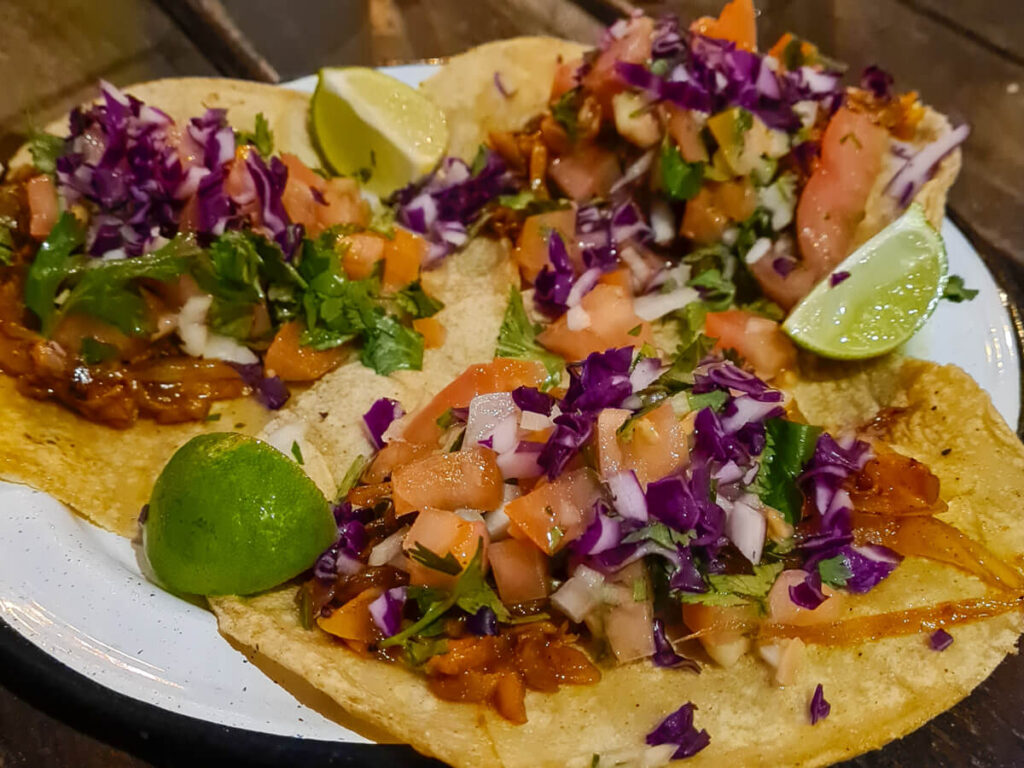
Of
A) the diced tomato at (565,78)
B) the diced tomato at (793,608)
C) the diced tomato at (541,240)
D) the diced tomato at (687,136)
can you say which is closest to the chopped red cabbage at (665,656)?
the diced tomato at (793,608)

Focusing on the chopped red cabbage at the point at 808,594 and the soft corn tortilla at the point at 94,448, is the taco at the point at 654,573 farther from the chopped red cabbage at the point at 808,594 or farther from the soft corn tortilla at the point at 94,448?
the soft corn tortilla at the point at 94,448

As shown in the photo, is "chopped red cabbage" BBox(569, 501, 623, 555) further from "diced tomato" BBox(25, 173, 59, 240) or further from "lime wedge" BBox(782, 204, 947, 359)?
"diced tomato" BBox(25, 173, 59, 240)

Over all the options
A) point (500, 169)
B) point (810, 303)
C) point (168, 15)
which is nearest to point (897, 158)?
point (810, 303)

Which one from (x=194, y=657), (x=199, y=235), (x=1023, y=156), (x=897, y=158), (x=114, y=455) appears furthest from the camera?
(x=1023, y=156)

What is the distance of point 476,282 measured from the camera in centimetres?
333

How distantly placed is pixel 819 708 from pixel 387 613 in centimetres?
107

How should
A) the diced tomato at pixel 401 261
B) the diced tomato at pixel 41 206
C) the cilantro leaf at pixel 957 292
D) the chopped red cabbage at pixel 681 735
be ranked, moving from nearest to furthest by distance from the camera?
the chopped red cabbage at pixel 681 735, the diced tomato at pixel 41 206, the cilantro leaf at pixel 957 292, the diced tomato at pixel 401 261

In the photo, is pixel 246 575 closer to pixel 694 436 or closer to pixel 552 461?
pixel 552 461

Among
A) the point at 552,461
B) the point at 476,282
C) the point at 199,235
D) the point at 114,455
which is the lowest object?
the point at 476,282

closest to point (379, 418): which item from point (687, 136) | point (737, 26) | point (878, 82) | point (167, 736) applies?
point (167, 736)

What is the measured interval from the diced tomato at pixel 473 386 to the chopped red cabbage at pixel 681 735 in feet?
3.46

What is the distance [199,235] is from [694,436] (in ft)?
6.26

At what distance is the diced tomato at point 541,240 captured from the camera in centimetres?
330

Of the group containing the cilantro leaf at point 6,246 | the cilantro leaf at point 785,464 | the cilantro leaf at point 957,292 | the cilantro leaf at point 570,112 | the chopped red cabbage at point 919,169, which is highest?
the cilantro leaf at point 6,246
